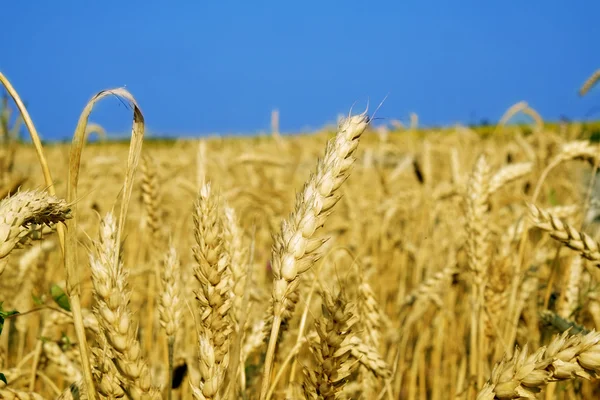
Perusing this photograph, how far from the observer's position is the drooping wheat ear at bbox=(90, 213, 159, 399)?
0.72 meters

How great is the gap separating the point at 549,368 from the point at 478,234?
792mm

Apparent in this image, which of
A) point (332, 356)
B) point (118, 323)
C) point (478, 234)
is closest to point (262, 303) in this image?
point (478, 234)

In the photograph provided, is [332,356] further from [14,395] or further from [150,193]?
[150,193]

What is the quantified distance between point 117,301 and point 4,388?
0.40 meters

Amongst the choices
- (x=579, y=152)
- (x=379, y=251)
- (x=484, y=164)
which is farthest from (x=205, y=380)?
(x=379, y=251)

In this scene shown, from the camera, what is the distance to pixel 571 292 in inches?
66.4

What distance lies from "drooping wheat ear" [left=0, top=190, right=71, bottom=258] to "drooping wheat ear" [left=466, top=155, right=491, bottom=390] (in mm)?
1027

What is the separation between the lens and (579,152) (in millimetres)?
1944

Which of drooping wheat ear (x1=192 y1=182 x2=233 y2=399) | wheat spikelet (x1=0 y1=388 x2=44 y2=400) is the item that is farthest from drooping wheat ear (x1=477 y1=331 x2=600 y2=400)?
wheat spikelet (x1=0 y1=388 x2=44 y2=400)

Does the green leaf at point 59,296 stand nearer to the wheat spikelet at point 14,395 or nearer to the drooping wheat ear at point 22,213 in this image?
the wheat spikelet at point 14,395

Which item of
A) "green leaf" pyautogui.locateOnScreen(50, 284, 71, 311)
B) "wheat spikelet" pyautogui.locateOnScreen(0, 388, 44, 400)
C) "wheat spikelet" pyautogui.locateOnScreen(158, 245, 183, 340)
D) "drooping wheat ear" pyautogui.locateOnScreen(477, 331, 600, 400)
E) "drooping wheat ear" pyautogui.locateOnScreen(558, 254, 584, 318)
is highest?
"drooping wheat ear" pyautogui.locateOnScreen(558, 254, 584, 318)

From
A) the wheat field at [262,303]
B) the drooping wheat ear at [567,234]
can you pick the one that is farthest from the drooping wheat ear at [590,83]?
the drooping wheat ear at [567,234]

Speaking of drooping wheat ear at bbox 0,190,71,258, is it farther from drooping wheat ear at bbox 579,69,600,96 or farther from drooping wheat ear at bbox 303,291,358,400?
drooping wheat ear at bbox 579,69,600,96

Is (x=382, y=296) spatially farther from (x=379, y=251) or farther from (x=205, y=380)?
(x=205, y=380)
